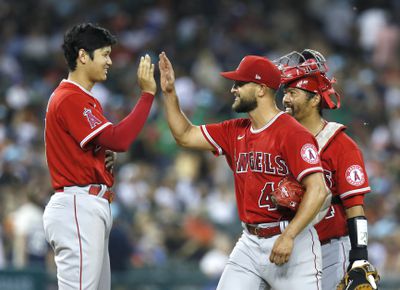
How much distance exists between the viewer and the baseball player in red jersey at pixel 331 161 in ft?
19.6

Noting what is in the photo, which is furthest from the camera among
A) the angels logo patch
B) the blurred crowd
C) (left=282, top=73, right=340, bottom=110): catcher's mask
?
the blurred crowd

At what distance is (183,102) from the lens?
1354cm

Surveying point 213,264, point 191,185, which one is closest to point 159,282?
point 213,264

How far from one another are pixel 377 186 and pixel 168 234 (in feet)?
7.83

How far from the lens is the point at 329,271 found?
6.16 meters

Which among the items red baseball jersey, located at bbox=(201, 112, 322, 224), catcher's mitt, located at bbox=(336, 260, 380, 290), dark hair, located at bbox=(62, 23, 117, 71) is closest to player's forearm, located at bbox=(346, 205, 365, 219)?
catcher's mitt, located at bbox=(336, 260, 380, 290)

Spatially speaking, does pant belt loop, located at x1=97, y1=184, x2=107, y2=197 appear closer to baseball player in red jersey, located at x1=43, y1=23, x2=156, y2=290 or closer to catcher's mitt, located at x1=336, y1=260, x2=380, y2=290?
baseball player in red jersey, located at x1=43, y1=23, x2=156, y2=290

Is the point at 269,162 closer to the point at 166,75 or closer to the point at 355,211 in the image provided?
the point at 355,211

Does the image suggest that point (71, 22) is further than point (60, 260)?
Yes

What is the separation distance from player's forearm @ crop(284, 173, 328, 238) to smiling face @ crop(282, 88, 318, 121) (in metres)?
0.76

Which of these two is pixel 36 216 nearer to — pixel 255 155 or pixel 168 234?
pixel 168 234

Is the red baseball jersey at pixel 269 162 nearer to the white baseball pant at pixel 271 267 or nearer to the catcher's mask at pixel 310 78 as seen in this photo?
the white baseball pant at pixel 271 267

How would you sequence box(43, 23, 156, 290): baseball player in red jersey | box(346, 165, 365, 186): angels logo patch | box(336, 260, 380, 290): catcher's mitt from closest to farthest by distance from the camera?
box(43, 23, 156, 290): baseball player in red jersey, box(336, 260, 380, 290): catcher's mitt, box(346, 165, 365, 186): angels logo patch

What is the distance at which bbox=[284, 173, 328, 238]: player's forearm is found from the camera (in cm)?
549
